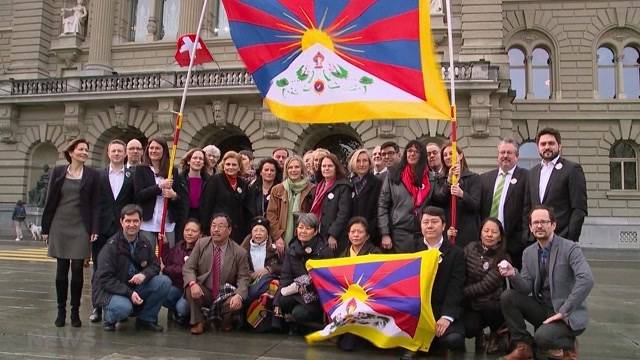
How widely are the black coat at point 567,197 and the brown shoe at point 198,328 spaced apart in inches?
157

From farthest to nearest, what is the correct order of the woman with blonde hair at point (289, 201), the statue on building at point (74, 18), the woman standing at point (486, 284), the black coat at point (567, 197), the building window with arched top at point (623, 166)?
1. the statue on building at point (74, 18)
2. the building window with arched top at point (623, 166)
3. the woman with blonde hair at point (289, 201)
4. the black coat at point (567, 197)
5. the woman standing at point (486, 284)

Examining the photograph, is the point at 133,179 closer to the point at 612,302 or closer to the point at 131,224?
the point at 131,224

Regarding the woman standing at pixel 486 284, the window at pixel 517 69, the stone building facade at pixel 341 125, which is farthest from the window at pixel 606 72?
the woman standing at pixel 486 284

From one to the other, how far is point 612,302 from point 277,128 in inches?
651

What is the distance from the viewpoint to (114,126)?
25.8 metres

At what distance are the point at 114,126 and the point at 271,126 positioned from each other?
8.46m

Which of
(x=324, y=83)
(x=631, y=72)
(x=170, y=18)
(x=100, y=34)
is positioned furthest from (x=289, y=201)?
(x=170, y=18)

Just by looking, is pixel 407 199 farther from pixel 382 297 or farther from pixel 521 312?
pixel 521 312

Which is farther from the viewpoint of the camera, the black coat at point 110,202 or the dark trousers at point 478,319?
the black coat at point 110,202

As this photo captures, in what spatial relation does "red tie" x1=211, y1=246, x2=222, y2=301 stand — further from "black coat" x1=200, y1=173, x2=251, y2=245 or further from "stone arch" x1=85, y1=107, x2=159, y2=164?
"stone arch" x1=85, y1=107, x2=159, y2=164

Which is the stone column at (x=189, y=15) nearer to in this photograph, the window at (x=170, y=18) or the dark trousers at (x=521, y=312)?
the window at (x=170, y=18)

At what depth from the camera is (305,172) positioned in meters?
6.95

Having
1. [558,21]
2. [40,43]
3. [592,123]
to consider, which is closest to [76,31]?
[40,43]

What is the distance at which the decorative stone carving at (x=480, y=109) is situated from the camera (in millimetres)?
20766
